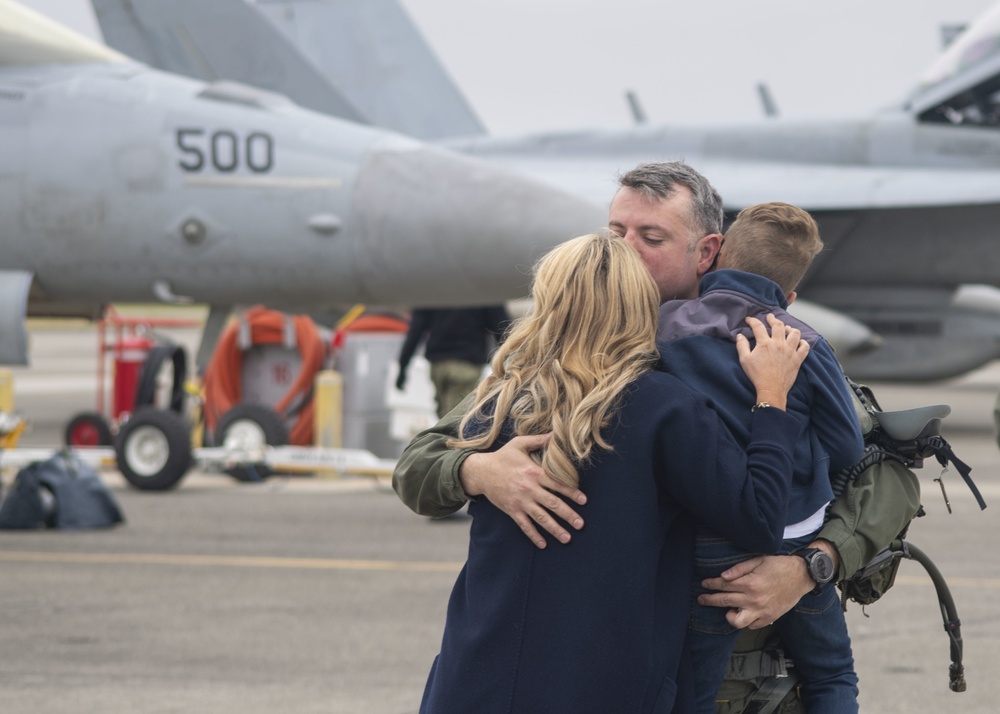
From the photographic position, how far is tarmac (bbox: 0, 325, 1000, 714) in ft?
15.9

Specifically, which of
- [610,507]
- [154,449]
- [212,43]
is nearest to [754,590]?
[610,507]

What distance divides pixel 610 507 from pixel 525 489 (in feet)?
0.41

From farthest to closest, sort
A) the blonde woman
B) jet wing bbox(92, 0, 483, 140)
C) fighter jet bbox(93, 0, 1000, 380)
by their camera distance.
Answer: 1. jet wing bbox(92, 0, 483, 140)
2. fighter jet bbox(93, 0, 1000, 380)
3. the blonde woman

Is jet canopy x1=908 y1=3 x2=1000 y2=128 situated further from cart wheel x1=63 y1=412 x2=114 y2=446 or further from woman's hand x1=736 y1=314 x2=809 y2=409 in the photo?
woman's hand x1=736 y1=314 x2=809 y2=409

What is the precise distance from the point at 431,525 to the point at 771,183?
8776 mm

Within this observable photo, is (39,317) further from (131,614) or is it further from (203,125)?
(131,614)

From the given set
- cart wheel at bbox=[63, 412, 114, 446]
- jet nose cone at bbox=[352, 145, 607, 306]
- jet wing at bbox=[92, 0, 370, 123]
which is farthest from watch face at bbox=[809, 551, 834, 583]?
cart wheel at bbox=[63, 412, 114, 446]

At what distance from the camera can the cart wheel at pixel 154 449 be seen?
9.73m

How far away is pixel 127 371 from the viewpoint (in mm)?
12141

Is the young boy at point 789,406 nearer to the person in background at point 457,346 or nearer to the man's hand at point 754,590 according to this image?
the man's hand at point 754,590

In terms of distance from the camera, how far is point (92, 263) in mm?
7953

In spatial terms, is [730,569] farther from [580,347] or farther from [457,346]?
[457,346]

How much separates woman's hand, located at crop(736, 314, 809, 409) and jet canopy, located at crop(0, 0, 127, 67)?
697 cm

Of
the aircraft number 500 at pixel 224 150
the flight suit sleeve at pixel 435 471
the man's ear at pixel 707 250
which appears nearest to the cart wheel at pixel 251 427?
the aircraft number 500 at pixel 224 150
